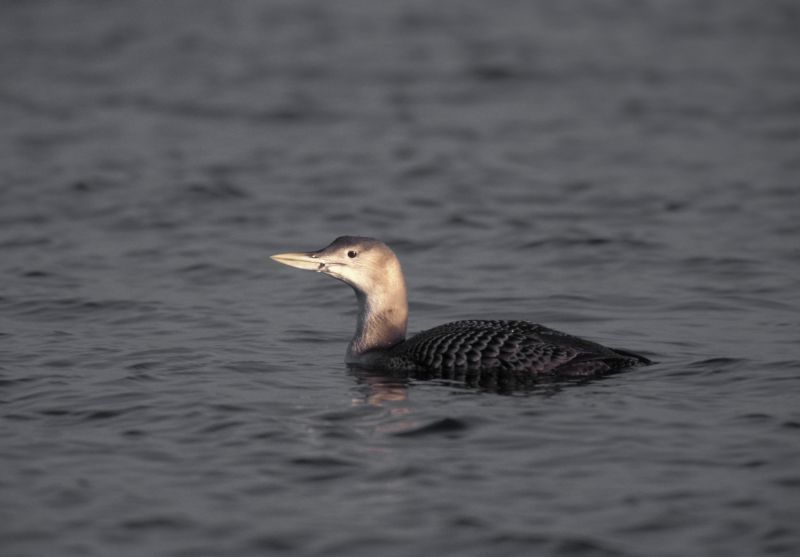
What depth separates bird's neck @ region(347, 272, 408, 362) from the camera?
7840 mm

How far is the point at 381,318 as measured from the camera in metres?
7.89

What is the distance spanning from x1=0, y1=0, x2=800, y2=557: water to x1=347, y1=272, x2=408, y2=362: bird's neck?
0.80 feet

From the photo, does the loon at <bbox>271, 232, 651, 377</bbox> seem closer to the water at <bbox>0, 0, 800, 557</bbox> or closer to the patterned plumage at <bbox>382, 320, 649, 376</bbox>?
the patterned plumage at <bbox>382, 320, 649, 376</bbox>

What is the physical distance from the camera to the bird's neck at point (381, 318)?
25.7 feet

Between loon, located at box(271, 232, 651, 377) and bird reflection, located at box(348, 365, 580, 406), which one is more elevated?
loon, located at box(271, 232, 651, 377)

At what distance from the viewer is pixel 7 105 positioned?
1638 cm

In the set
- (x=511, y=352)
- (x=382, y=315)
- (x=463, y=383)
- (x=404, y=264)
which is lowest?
(x=463, y=383)

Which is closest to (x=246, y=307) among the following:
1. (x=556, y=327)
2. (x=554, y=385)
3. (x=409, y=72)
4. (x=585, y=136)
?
(x=556, y=327)

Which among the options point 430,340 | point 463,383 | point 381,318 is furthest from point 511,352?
point 381,318

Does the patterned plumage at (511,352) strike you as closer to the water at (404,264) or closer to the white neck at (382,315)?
the water at (404,264)

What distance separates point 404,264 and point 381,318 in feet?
9.23

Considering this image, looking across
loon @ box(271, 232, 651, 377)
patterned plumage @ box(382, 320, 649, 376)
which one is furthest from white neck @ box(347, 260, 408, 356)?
patterned plumage @ box(382, 320, 649, 376)

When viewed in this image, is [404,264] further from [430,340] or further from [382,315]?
[430,340]

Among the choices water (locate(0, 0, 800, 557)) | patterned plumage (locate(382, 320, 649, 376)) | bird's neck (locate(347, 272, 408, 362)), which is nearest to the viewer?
water (locate(0, 0, 800, 557))
